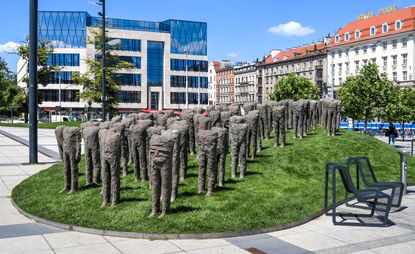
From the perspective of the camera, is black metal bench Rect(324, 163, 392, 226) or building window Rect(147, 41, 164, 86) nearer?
black metal bench Rect(324, 163, 392, 226)

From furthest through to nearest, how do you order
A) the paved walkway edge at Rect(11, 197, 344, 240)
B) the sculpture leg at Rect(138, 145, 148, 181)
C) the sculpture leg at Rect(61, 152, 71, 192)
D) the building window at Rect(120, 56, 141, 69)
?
the building window at Rect(120, 56, 141, 69) < the sculpture leg at Rect(138, 145, 148, 181) < the sculpture leg at Rect(61, 152, 71, 192) < the paved walkway edge at Rect(11, 197, 344, 240)

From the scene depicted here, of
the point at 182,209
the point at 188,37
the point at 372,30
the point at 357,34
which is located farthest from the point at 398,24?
the point at 182,209

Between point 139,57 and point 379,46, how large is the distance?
42.1 metres

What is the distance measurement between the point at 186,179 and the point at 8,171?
7615 millimetres

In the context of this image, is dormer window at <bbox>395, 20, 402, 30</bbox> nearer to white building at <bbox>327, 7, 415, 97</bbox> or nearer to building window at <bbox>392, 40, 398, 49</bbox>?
white building at <bbox>327, 7, 415, 97</bbox>

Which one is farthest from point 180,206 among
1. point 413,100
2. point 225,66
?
point 225,66

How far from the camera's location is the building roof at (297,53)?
90625 mm

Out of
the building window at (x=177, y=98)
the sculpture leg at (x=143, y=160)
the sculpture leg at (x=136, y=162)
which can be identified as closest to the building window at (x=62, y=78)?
the building window at (x=177, y=98)

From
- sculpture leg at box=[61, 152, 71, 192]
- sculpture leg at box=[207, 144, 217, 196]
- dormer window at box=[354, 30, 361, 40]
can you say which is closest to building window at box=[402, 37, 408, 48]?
dormer window at box=[354, 30, 361, 40]

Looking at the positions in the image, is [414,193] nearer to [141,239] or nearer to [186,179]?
[186,179]

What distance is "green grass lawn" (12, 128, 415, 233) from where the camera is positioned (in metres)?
8.23

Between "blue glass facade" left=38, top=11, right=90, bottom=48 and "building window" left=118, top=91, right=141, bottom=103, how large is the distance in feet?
34.7

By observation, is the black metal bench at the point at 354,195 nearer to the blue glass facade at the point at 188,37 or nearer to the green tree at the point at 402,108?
the green tree at the point at 402,108

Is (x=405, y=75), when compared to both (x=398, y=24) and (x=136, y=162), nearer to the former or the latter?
(x=398, y=24)
